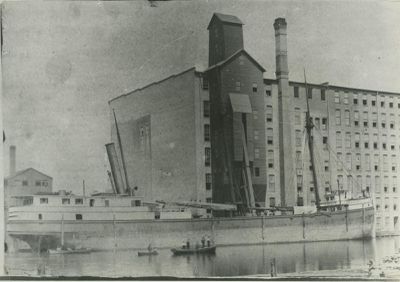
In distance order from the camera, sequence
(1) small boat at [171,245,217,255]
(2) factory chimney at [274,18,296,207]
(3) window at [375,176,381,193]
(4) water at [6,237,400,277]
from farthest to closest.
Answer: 1. (3) window at [375,176,381,193]
2. (2) factory chimney at [274,18,296,207]
3. (1) small boat at [171,245,217,255]
4. (4) water at [6,237,400,277]

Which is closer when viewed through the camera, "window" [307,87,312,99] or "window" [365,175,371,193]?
"window" [307,87,312,99]

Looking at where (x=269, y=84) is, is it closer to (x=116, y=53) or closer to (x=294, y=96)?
(x=294, y=96)

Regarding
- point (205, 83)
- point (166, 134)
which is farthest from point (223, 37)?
point (166, 134)

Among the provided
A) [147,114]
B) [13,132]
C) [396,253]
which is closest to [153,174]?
[147,114]

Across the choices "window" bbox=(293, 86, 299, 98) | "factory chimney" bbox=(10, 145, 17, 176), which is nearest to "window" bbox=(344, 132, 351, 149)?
"window" bbox=(293, 86, 299, 98)

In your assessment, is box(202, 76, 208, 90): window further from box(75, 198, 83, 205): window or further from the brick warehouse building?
box(75, 198, 83, 205): window

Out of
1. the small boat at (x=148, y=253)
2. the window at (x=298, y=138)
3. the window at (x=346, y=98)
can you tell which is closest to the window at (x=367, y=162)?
the window at (x=346, y=98)

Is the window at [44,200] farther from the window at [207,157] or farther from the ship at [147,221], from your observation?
the window at [207,157]
